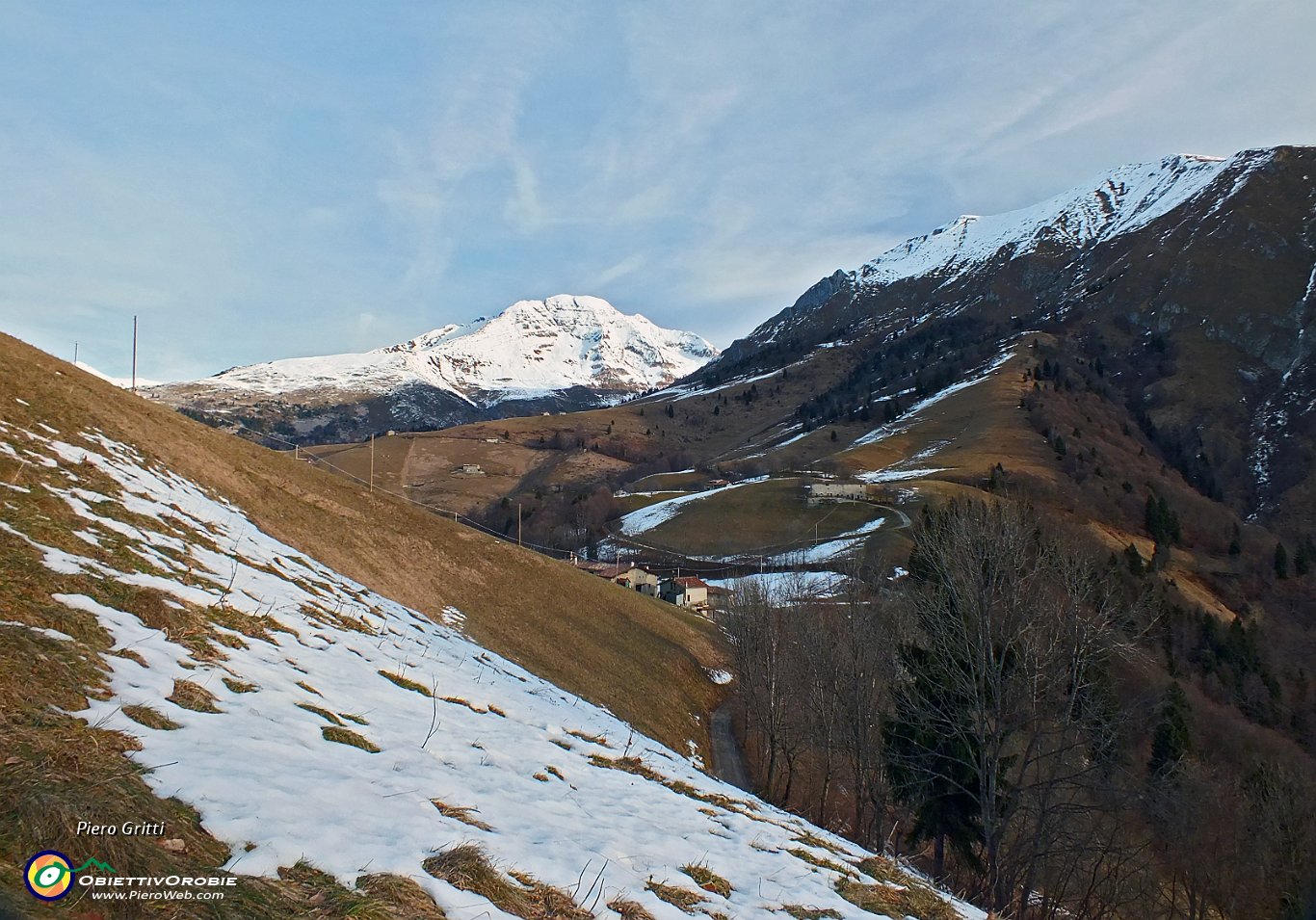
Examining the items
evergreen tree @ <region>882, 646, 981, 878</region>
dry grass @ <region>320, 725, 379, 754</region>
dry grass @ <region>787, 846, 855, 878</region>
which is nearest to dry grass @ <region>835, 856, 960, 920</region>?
dry grass @ <region>787, 846, 855, 878</region>

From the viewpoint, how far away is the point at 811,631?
40.0m

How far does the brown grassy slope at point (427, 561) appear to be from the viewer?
2564 centimetres

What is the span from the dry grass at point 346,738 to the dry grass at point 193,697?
141cm

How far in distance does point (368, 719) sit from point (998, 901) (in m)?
19.9

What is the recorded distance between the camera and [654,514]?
149 meters

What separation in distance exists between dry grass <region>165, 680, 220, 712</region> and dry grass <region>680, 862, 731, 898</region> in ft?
20.6

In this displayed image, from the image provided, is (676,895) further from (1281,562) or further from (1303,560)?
(1303,560)

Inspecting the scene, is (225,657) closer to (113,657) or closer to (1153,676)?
(113,657)

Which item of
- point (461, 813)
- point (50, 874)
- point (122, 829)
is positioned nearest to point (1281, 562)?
point (461, 813)

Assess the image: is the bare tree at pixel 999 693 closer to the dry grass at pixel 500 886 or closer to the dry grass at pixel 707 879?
the dry grass at pixel 707 879

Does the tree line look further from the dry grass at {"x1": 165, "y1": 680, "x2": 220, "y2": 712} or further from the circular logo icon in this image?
the circular logo icon

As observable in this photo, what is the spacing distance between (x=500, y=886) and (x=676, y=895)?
2504 millimetres

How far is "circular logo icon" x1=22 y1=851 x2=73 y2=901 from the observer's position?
4.63 meters

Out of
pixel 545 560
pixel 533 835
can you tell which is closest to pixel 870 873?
pixel 533 835
